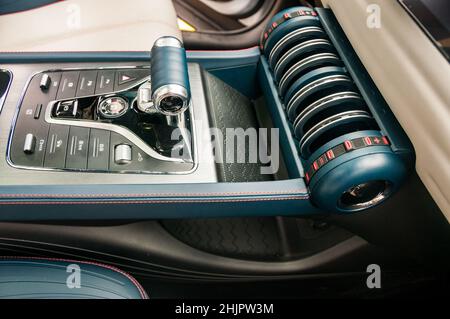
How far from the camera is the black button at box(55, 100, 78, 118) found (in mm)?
1245

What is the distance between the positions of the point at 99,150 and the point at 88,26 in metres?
0.66

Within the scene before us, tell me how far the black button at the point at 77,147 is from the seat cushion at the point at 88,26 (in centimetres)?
44

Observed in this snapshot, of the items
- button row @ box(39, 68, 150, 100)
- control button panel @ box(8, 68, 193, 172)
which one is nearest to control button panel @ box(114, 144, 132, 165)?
control button panel @ box(8, 68, 193, 172)

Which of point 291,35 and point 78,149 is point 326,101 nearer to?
point 291,35

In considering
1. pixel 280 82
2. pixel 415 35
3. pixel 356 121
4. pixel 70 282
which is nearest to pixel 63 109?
pixel 70 282

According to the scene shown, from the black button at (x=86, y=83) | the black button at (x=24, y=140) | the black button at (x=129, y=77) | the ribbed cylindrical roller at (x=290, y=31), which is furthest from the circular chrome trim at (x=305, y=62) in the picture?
the black button at (x=24, y=140)

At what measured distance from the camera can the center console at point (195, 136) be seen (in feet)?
3.45

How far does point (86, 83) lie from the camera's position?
135cm

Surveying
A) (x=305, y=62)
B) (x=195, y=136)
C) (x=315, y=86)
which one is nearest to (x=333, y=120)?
(x=315, y=86)

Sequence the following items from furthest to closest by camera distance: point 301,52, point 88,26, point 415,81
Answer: point 88,26 → point 301,52 → point 415,81

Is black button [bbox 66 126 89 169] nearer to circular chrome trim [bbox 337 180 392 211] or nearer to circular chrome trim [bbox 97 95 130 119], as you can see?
circular chrome trim [bbox 97 95 130 119]

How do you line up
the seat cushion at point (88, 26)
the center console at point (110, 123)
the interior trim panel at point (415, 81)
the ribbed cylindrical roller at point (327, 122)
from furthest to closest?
the seat cushion at point (88, 26)
the center console at point (110, 123)
the ribbed cylindrical roller at point (327, 122)
the interior trim panel at point (415, 81)

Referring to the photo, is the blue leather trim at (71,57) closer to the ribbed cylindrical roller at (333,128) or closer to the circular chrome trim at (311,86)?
the circular chrome trim at (311,86)

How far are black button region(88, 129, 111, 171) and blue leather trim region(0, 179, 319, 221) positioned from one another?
9 centimetres
